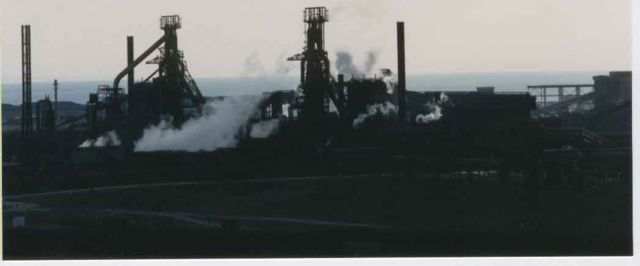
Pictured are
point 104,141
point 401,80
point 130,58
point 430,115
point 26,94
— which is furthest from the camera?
point 104,141

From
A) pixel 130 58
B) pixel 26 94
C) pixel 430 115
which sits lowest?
pixel 430 115

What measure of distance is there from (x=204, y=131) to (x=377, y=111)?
2.18 meters

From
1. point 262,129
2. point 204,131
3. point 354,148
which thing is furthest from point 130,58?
point 354,148

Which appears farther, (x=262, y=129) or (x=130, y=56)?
(x=262, y=129)

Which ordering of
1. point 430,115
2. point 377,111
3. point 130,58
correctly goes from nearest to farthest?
point 130,58, point 430,115, point 377,111

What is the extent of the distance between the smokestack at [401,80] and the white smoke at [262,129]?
154 cm

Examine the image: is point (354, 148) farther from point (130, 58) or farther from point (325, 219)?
point (130, 58)

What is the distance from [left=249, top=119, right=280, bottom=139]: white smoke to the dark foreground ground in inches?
23.6

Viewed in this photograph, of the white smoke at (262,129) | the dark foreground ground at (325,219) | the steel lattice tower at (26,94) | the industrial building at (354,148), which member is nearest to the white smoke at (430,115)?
the industrial building at (354,148)

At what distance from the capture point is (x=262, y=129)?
1163 cm

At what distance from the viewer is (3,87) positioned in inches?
435

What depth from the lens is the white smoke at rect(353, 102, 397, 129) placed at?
38.0 feet

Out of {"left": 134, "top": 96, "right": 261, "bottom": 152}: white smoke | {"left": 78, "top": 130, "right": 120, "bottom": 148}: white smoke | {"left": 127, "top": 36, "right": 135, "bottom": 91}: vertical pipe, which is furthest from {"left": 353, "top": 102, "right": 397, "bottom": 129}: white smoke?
{"left": 78, "top": 130, "right": 120, "bottom": 148}: white smoke

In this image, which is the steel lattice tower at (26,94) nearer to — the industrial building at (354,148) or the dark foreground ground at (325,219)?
the industrial building at (354,148)
